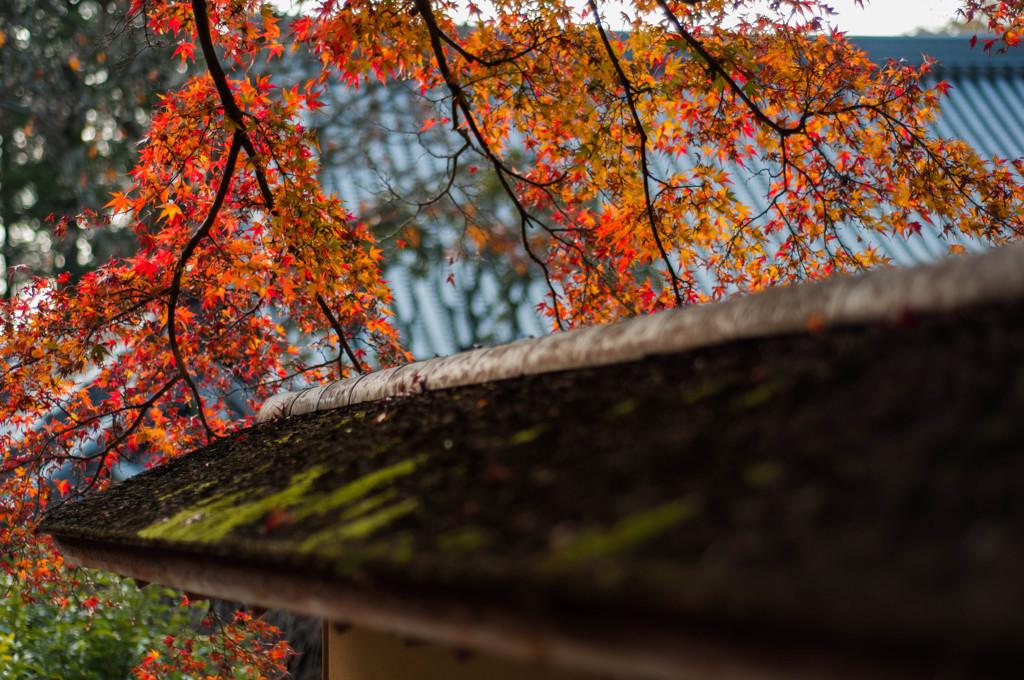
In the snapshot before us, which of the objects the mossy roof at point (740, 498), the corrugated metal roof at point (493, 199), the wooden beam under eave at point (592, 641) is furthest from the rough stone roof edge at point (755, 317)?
the corrugated metal roof at point (493, 199)

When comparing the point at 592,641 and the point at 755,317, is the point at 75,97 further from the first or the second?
the point at 592,641

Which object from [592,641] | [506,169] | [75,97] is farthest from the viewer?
[75,97]

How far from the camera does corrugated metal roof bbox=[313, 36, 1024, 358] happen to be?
10297mm

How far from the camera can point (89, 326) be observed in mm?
5129

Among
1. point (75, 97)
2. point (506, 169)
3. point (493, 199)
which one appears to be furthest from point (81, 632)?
point (75, 97)

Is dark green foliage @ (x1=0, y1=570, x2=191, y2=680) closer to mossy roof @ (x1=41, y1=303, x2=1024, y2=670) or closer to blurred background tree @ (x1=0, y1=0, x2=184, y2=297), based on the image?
mossy roof @ (x1=41, y1=303, x2=1024, y2=670)

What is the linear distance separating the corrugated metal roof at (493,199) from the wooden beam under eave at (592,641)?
813 centimetres

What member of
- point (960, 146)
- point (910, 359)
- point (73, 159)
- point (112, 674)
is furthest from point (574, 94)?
point (73, 159)

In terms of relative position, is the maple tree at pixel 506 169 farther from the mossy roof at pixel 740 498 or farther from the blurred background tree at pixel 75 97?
the blurred background tree at pixel 75 97

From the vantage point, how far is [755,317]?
76.0 inches

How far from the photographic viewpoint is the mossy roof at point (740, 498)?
896 millimetres

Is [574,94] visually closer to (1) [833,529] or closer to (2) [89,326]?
(2) [89,326]

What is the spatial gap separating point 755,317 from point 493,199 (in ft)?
35.0

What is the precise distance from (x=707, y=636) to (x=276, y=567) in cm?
111
